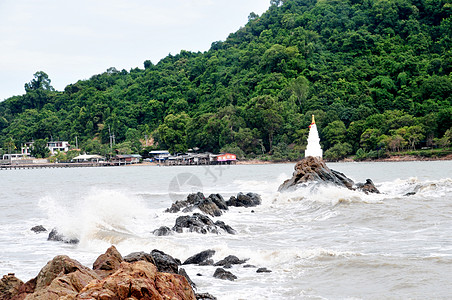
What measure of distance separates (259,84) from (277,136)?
26345 millimetres

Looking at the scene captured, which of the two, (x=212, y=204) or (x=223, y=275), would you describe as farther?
(x=212, y=204)

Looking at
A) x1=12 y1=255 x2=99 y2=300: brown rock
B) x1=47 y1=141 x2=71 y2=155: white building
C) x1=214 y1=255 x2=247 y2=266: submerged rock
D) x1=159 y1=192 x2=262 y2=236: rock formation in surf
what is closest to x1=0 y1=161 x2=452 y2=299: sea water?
x1=214 y1=255 x2=247 y2=266: submerged rock

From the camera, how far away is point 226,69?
149 meters

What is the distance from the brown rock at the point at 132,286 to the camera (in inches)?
250

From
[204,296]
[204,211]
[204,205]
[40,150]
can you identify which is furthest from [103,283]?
[40,150]

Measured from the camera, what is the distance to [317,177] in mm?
33156

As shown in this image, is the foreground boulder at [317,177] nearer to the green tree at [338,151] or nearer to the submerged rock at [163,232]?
the submerged rock at [163,232]

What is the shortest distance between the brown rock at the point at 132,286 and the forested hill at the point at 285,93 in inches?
3428

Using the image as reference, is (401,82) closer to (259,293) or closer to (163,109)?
(163,109)

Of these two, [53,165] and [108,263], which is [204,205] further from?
[53,165]

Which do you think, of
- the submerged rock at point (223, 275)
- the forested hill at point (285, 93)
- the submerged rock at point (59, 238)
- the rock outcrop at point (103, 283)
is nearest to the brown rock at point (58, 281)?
the rock outcrop at point (103, 283)

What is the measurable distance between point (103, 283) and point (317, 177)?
2775cm

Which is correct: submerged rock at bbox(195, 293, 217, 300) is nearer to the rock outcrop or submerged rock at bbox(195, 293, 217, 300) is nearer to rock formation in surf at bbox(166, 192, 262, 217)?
the rock outcrop

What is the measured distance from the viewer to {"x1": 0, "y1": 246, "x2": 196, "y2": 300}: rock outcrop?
6.39m
